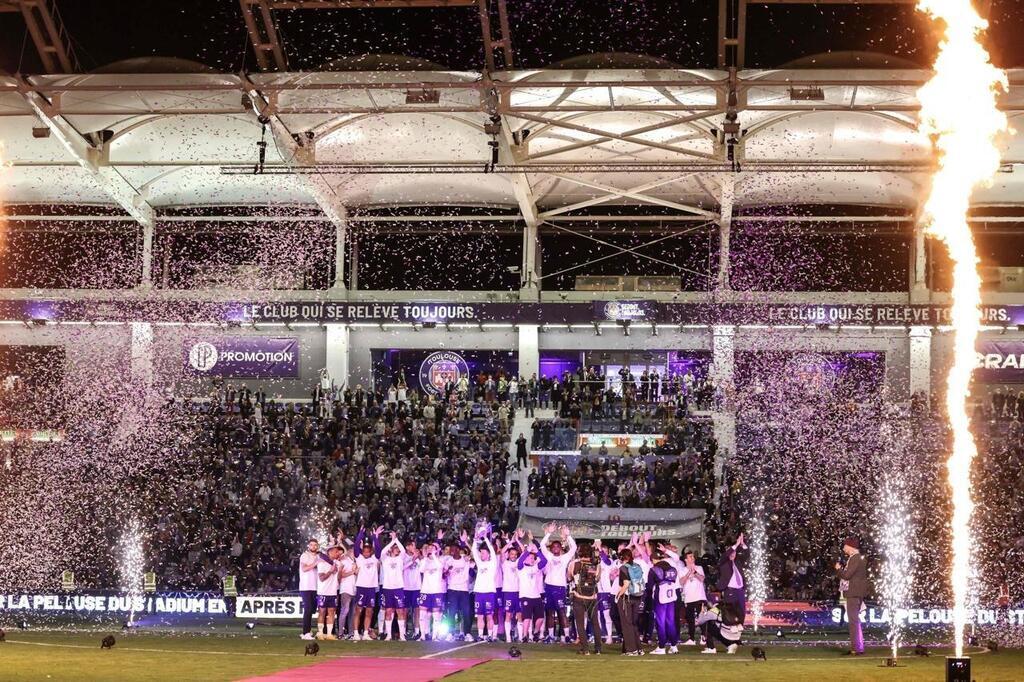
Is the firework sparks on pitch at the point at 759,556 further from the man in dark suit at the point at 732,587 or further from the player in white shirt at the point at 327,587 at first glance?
the player in white shirt at the point at 327,587

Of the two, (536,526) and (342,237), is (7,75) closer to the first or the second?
(342,237)

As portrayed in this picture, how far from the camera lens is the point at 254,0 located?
2733 cm

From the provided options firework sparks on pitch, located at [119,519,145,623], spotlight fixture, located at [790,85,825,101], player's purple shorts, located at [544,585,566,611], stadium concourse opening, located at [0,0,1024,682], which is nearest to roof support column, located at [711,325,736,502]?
stadium concourse opening, located at [0,0,1024,682]

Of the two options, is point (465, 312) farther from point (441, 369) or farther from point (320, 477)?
point (320, 477)

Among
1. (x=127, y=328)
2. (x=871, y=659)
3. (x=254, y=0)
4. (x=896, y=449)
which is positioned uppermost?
(x=254, y=0)

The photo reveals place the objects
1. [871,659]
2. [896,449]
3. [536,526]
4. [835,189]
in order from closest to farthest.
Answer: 1. [871,659]
2. [536,526]
3. [896,449]
4. [835,189]

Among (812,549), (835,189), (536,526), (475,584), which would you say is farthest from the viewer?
(835,189)

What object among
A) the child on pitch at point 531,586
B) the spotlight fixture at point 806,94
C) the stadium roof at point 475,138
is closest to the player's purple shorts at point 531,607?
the child on pitch at point 531,586

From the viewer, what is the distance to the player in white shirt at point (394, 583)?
19781 mm

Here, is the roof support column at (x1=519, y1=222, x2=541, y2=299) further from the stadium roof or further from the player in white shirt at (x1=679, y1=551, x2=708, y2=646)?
the player in white shirt at (x1=679, y1=551, x2=708, y2=646)

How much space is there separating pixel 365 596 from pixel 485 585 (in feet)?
6.17

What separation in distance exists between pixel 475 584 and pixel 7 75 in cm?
1669

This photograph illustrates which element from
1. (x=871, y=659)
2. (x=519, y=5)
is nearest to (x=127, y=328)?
(x=519, y=5)

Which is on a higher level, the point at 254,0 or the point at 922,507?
the point at 254,0
